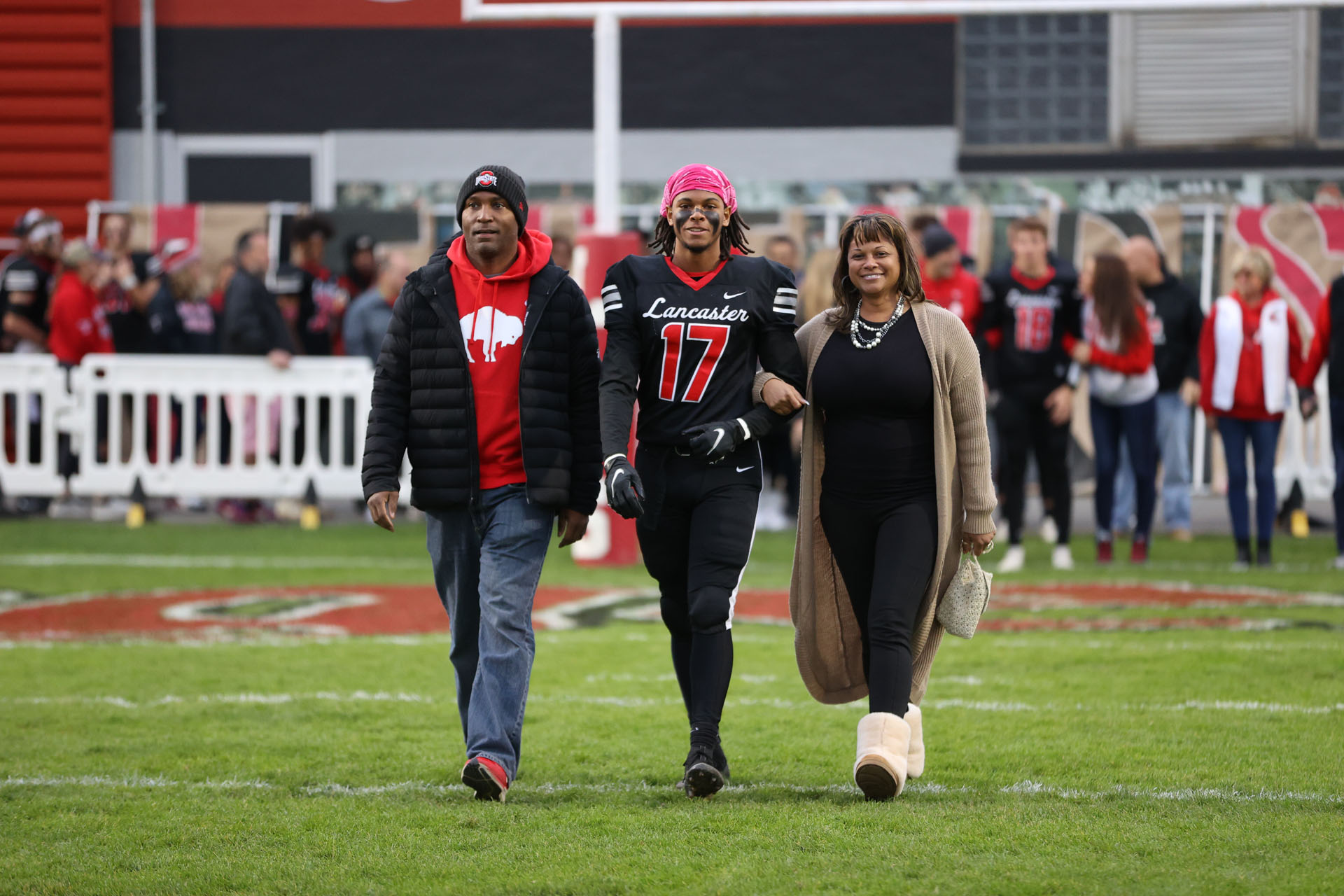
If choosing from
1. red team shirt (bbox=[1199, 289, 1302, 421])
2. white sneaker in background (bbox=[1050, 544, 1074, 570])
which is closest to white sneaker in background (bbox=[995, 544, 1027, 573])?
white sneaker in background (bbox=[1050, 544, 1074, 570])

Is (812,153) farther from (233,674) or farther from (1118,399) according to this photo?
(233,674)

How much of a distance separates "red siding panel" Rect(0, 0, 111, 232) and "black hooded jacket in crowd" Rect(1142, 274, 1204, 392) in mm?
15048

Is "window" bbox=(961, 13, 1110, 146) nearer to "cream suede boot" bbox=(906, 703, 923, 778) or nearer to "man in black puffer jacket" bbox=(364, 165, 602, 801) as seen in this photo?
"man in black puffer jacket" bbox=(364, 165, 602, 801)

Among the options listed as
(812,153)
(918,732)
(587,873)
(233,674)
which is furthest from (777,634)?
(812,153)

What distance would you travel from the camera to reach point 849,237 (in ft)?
18.6

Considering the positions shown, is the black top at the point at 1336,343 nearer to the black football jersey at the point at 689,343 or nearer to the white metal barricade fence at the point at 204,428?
the white metal barricade fence at the point at 204,428

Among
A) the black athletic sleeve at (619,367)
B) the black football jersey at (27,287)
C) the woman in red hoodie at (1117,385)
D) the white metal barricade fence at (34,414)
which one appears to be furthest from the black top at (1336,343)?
the black football jersey at (27,287)

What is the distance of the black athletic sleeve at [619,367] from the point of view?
5.48m

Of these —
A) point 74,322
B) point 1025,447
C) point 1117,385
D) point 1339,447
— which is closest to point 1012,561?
point 1025,447

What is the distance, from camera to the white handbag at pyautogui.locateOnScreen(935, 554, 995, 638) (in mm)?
5523

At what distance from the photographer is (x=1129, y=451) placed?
11.7 metres

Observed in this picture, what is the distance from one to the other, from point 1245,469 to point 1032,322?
201 cm

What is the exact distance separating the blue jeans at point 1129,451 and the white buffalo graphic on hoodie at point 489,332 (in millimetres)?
7009

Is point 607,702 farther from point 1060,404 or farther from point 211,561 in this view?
point 211,561
